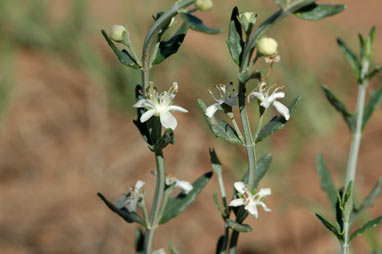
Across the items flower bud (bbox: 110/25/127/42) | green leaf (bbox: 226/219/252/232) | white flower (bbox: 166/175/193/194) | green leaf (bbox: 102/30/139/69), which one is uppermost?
flower bud (bbox: 110/25/127/42)

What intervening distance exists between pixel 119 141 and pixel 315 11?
131 inches

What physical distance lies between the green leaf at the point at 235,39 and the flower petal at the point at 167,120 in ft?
0.72

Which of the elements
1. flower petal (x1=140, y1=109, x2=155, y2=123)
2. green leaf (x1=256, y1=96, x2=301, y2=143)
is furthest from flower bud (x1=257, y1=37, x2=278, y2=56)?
flower petal (x1=140, y1=109, x2=155, y2=123)

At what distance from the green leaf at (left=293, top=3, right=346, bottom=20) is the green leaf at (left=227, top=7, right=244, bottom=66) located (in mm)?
175

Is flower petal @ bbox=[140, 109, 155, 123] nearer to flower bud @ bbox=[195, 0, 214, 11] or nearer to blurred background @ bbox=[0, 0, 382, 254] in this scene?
flower bud @ bbox=[195, 0, 214, 11]

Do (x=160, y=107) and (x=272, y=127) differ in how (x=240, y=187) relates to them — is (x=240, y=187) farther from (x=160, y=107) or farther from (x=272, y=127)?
(x=160, y=107)

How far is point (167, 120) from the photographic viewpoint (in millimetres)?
1404

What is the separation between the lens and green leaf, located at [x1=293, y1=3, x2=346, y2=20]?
48.9 inches

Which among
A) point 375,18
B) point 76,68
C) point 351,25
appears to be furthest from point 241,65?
point 375,18

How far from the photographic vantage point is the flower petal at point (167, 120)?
139 centimetres

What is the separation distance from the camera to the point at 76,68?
5176 millimetres

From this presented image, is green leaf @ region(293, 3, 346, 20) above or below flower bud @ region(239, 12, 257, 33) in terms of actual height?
below

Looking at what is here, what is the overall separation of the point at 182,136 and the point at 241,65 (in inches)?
126

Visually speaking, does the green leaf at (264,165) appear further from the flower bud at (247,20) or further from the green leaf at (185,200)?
the flower bud at (247,20)
